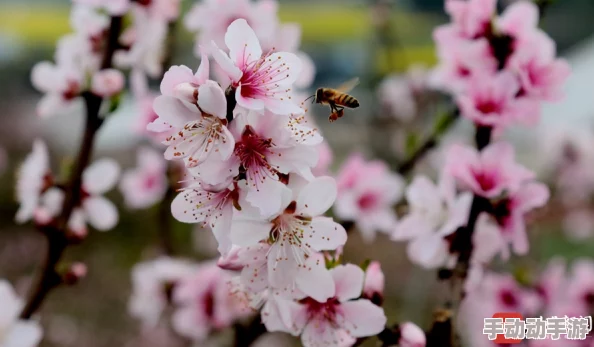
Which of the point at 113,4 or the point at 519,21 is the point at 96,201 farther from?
the point at 519,21

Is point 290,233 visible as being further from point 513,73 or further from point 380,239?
point 380,239

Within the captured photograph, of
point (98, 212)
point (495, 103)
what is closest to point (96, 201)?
point (98, 212)

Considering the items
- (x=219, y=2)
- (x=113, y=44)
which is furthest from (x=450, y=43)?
(x=113, y=44)

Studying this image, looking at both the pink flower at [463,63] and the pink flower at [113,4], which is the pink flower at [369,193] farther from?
the pink flower at [113,4]

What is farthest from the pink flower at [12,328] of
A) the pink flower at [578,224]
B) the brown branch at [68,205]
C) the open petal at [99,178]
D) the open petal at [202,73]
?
the pink flower at [578,224]

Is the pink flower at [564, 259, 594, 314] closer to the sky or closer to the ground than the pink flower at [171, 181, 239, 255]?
closer to the ground

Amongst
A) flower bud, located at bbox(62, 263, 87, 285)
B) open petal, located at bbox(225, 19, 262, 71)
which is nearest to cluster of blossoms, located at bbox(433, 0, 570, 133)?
open petal, located at bbox(225, 19, 262, 71)

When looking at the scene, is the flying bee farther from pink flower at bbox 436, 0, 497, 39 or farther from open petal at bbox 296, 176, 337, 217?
pink flower at bbox 436, 0, 497, 39
